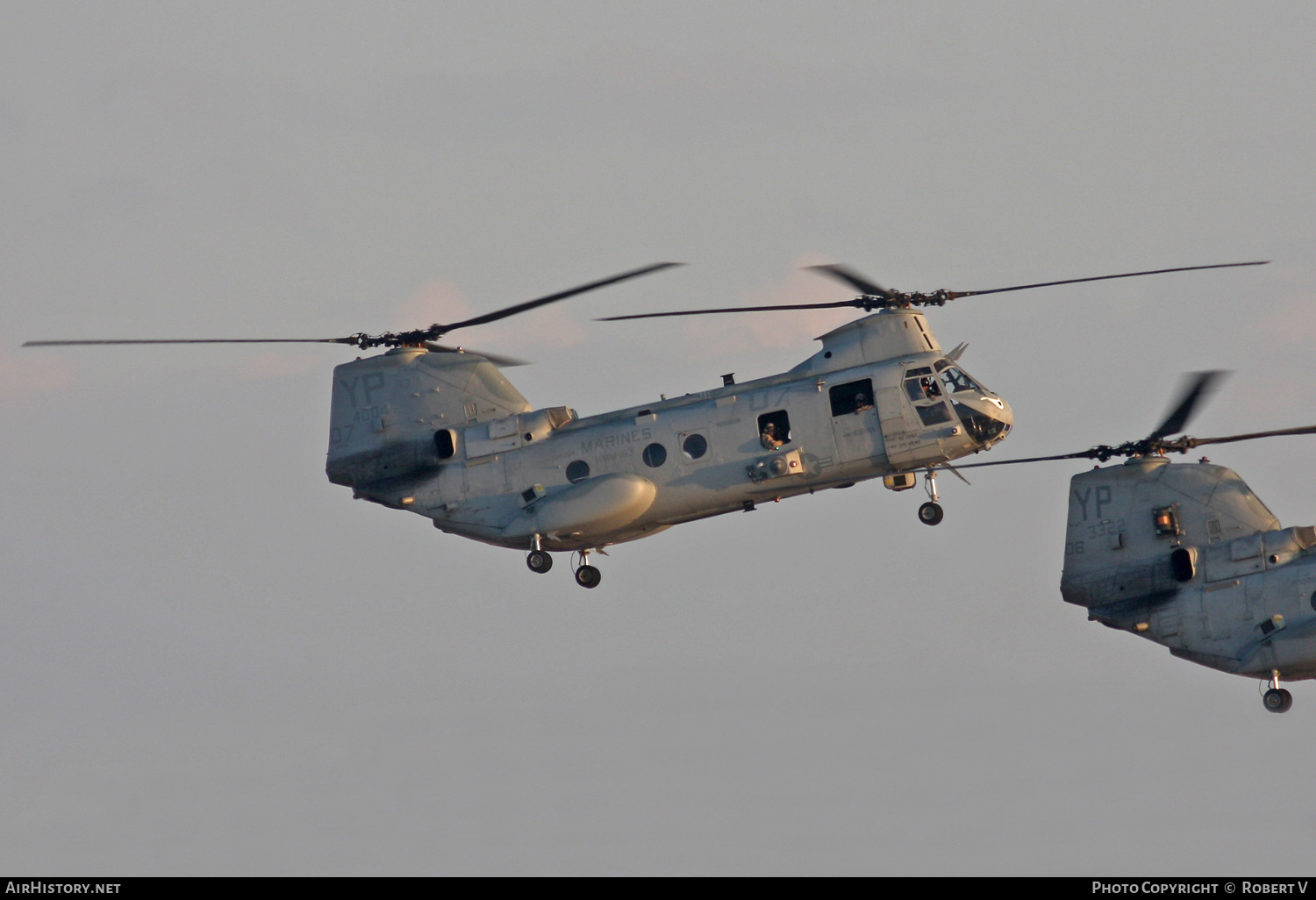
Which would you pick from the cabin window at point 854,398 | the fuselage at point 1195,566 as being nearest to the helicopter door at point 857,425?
the cabin window at point 854,398

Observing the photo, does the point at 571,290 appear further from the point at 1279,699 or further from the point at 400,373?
the point at 1279,699

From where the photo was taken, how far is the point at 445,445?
200 feet

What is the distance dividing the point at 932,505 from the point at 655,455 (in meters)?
6.90

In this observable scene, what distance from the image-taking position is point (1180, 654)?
218 ft

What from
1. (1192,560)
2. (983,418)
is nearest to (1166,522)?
(1192,560)

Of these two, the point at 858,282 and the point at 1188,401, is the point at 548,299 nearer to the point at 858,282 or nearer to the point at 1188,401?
the point at 858,282

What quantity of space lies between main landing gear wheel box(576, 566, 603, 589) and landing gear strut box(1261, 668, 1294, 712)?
60.6 feet

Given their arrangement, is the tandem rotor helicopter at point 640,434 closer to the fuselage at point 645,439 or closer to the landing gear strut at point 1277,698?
the fuselage at point 645,439

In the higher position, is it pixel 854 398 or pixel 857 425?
pixel 854 398

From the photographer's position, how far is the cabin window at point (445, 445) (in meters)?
60.8

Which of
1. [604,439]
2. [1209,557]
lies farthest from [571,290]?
[1209,557]

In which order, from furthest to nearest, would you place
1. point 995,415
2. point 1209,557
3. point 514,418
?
point 1209,557, point 514,418, point 995,415
